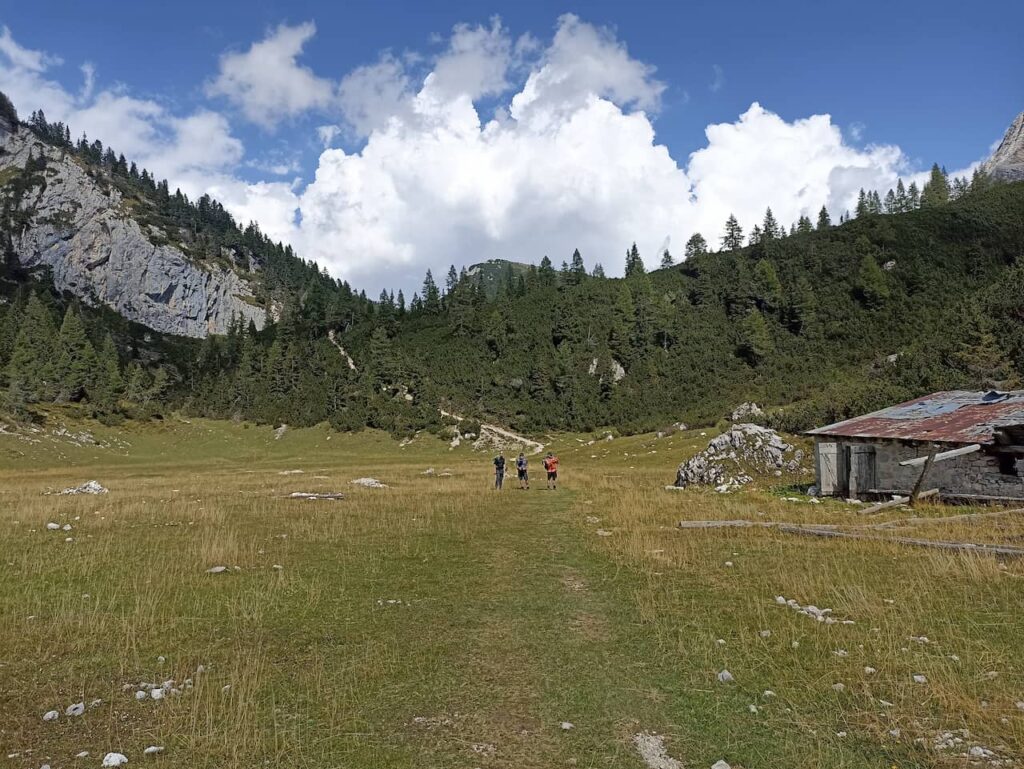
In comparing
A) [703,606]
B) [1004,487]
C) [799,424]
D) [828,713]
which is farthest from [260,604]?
[799,424]

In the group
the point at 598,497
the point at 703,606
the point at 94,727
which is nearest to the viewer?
the point at 94,727

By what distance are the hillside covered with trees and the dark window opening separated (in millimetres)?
36190

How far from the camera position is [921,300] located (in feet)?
291

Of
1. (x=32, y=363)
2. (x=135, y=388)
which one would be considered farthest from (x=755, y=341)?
(x=32, y=363)

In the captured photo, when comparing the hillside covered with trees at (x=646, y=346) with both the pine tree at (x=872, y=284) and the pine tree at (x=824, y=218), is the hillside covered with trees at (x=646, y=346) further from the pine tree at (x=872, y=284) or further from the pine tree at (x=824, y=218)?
the pine tree at (x=824, y=218)

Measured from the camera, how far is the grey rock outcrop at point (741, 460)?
3738cm

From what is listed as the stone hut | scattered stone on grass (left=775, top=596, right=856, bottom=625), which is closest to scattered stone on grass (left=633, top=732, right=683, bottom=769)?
scattered stone on grass (left=775, top=596, right=856, bottom=625)

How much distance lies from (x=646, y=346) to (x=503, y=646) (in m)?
93.8

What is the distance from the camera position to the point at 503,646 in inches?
370

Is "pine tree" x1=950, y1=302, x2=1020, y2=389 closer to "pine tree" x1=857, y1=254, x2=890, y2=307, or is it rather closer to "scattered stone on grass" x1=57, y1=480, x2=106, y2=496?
"pine tree" x1=857, y1=254, x2=890, y2=307

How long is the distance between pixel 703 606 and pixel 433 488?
25549mm

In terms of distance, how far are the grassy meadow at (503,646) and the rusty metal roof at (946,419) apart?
7.42m

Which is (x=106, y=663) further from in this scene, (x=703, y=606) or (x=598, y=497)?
(x=598, y=497)

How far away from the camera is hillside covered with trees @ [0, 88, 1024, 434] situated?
79.6 m
